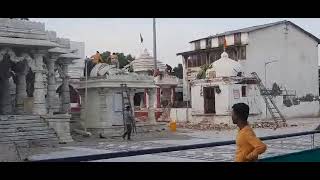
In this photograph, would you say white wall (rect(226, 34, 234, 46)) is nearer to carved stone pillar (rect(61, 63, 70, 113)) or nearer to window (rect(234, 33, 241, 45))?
window (rect(234, 33, 241, 45))

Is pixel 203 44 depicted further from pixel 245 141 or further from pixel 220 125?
pixel 245 141

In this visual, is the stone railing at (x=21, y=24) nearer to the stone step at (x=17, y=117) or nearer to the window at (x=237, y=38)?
the stone step at (x=17, y=117)

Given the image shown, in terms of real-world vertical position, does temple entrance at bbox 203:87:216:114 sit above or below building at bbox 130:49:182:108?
below

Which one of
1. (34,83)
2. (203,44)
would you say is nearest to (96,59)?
(34,83)

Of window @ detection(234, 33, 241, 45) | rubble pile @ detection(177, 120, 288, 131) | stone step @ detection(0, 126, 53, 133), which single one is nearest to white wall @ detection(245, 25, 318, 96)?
window @ detection(234, 33, 241, 45)

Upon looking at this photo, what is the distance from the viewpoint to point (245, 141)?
14.3 ft

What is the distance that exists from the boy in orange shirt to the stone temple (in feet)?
48.0

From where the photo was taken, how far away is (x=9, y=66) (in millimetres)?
21812

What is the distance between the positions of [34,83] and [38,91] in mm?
703

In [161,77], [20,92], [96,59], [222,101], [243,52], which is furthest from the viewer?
[243,52]

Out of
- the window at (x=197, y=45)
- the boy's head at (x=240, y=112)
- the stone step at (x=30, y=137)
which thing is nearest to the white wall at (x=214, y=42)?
the window at (x=197, y=45)

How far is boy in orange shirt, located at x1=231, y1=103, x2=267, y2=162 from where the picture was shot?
428 cm

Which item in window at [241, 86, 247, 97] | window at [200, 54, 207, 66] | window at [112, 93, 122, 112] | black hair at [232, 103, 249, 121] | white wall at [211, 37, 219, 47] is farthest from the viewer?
window at [200, 54, 207, 66]
